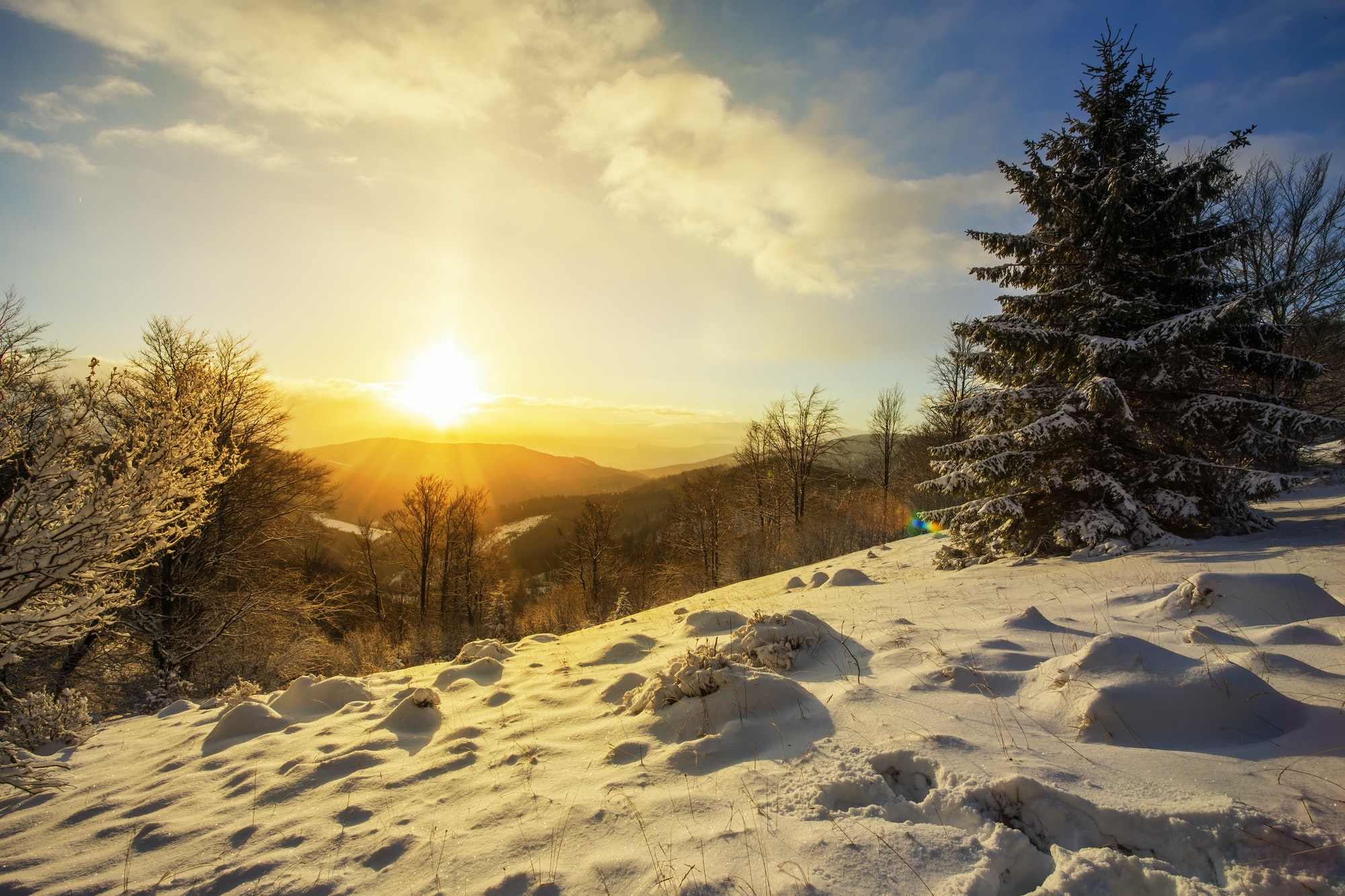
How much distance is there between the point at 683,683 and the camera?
4.06 meters

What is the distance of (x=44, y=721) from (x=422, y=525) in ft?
77.3

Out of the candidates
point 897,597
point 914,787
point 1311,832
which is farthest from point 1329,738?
point 897,597

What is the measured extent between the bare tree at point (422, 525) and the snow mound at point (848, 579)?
24.2 m

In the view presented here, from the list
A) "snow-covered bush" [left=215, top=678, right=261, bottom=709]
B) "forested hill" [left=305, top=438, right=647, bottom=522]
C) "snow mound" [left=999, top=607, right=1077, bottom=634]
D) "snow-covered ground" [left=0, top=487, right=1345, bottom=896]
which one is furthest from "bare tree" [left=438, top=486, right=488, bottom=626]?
"forested hill" [left=305, top=438, right=647, bottom=522]

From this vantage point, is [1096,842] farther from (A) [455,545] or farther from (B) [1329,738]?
(A) [455,545]

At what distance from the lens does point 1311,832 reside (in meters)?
1.94

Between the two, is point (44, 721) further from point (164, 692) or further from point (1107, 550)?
point (1107, 550)

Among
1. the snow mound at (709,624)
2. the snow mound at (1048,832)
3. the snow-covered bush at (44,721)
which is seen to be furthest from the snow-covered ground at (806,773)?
the snow mound at (709,624)

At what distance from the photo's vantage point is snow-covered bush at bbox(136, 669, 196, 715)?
36.1 feet

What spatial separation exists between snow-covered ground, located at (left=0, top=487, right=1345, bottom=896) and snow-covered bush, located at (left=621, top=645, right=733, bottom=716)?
26mm

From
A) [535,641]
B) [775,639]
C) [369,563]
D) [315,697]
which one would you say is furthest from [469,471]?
[775,639]

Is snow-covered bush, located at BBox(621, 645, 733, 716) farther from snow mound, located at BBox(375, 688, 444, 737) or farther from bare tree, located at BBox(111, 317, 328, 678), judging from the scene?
bare tree, located at BBox(111, 317, 328, 678)

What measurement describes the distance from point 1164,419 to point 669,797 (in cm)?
1010

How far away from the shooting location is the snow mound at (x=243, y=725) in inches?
184
